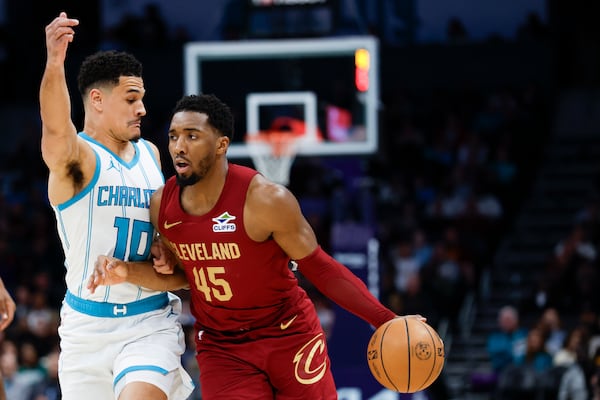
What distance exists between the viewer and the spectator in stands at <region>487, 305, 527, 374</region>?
1143 cm

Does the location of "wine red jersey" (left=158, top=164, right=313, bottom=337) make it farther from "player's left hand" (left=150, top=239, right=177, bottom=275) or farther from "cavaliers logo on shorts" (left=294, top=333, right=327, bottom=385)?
"cavaliers logo on shorts" (left=294, top=333, right=327, bottom=385)

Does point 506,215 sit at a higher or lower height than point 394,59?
lower

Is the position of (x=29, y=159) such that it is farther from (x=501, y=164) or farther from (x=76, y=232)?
(x=76, y=232)

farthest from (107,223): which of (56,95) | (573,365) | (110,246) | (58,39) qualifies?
(573,365)

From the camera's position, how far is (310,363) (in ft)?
17.1

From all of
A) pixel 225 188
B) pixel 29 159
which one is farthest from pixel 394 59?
pixel 225 188

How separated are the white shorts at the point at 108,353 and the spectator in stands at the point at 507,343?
6.77m

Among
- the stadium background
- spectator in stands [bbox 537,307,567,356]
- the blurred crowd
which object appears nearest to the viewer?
the blurred crowd

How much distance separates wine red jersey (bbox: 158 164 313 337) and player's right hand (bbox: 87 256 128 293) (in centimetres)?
29

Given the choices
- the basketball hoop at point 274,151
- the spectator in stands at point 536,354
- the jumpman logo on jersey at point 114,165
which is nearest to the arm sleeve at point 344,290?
the jumpman logo on jersey at point 114,165

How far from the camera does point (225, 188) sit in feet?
16.9

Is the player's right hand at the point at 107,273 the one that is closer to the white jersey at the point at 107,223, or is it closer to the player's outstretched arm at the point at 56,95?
the white jersey at the point at 107,223

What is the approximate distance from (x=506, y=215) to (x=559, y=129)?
2.39m

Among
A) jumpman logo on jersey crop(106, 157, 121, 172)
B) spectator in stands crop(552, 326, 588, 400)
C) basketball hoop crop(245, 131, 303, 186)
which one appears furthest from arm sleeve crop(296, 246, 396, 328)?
basketball hoop crop(245, 131, 303, 186)
